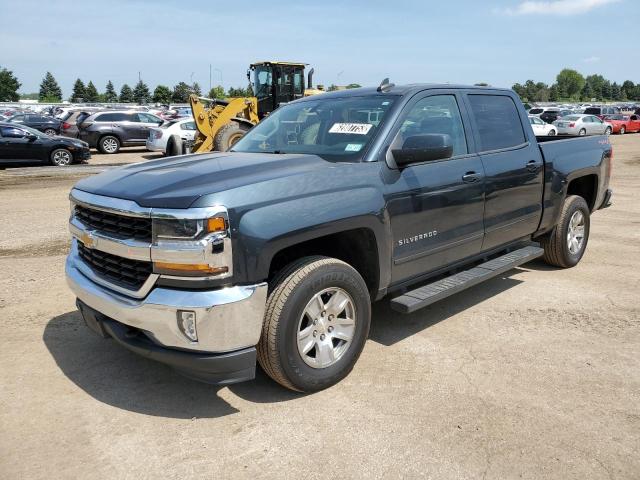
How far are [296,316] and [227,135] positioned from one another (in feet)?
39.3

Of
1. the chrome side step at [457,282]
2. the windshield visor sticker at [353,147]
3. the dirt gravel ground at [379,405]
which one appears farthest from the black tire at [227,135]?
the windshield visor sticker at [353,147]

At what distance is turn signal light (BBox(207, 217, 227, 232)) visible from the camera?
2.83m

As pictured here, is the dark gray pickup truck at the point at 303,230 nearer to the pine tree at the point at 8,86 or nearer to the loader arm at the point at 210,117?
the loader arm at the point at 210,117

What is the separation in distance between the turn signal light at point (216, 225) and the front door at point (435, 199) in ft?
4.15

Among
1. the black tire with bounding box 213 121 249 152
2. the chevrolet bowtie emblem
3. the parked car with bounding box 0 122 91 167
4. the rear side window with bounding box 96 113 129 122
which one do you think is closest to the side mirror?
the chevrolet bowtie emblem

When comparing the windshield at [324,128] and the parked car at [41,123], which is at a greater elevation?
the windshield at [324,128]

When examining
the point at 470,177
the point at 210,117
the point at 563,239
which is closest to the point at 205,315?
the point at 470,177

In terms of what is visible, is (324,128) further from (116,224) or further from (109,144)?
(109,144)

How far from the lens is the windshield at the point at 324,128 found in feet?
12.7

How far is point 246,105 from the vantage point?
16219 mm

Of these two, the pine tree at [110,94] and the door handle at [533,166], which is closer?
the door handle at [533,166]

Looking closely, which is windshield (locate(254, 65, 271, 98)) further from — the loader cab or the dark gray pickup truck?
the dark gray pickup truck

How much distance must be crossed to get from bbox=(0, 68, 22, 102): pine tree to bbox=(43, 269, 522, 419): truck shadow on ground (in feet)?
365

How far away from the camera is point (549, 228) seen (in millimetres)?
5684
